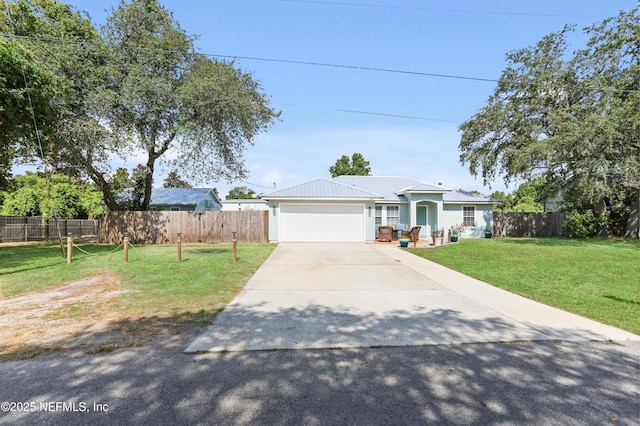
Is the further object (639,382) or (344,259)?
(344,259)

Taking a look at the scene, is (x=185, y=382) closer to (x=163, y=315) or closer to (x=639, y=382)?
(x=163, y=315)

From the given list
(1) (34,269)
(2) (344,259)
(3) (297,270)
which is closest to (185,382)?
(3) (297,270)

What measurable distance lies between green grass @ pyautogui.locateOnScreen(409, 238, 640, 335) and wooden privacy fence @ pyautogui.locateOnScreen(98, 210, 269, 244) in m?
8.92

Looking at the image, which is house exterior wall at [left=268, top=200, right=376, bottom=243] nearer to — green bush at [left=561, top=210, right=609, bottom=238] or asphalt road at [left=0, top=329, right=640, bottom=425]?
green bush at [left=561, top=210, right=609, bottom=238]

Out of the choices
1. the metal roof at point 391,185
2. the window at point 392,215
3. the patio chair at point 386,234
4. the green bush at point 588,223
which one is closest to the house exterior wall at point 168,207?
the metal roof at point 391,185

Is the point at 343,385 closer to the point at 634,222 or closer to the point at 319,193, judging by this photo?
the point at 319,193

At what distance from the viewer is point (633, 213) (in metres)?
17.1

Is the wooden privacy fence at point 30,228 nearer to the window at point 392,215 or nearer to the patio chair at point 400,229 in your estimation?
the window at point 392,215

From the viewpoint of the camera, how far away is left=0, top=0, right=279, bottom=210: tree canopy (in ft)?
42.1

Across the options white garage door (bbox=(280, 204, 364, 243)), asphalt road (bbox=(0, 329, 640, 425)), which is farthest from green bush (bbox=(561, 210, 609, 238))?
asphalt road (bbox=(0, 329, 640, 425))

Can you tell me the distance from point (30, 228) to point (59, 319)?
21.2 meters

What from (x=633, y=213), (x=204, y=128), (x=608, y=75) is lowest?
(x=633, y=213)

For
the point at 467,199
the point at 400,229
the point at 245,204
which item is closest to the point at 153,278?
the point at 400,229

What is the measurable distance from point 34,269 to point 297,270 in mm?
7589
